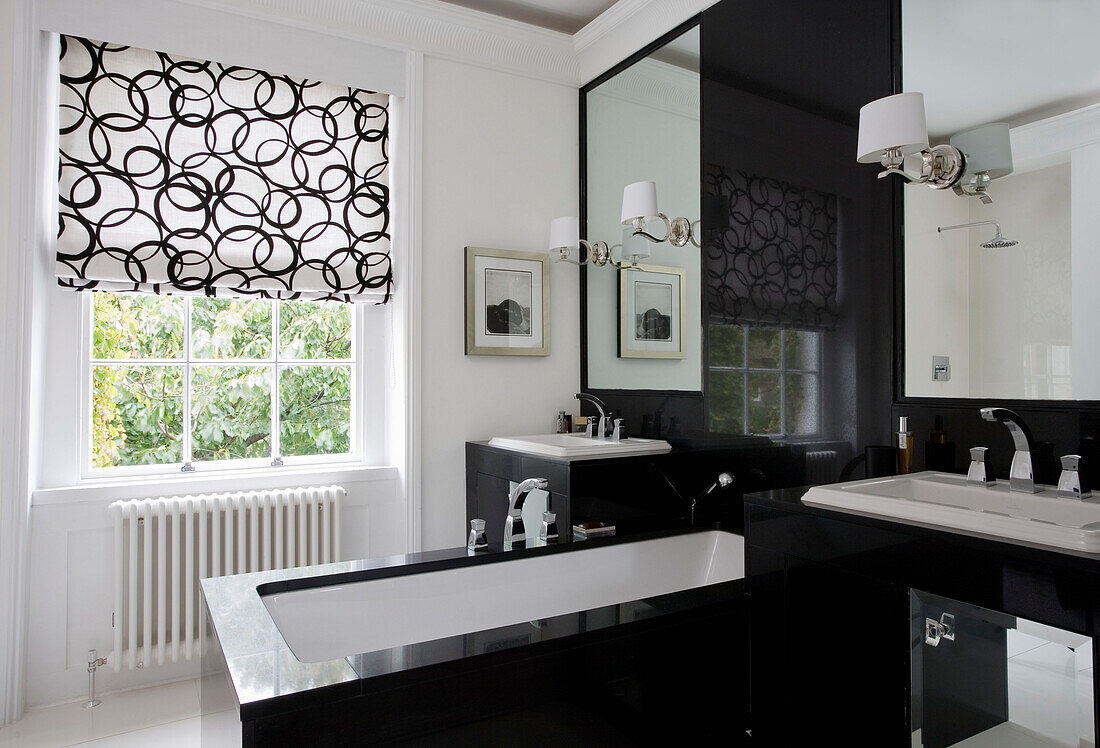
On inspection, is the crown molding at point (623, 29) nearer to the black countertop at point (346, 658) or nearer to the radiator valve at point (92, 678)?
the black countertop at point (346, 658)

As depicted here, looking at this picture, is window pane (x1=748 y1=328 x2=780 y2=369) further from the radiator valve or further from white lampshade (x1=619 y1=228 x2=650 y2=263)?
the radiator valve

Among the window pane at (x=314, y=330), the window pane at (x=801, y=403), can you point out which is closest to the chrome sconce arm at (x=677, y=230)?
the window pane at (x=801, y=403)

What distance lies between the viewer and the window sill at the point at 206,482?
8.57 feet

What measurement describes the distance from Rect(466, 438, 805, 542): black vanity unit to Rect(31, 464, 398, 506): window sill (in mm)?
682

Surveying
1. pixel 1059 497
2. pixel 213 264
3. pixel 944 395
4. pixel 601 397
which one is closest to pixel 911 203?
pixel 944 395

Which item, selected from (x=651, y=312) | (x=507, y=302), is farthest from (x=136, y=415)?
(x=651, y=312)

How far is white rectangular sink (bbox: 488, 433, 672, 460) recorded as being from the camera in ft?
8.64

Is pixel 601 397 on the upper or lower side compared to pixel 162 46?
lower

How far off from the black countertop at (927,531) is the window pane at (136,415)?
7.65ft

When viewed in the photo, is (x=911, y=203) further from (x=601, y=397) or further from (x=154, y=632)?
(x=154, y=632)

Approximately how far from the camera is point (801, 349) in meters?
2.36

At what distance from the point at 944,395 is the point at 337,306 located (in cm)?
245

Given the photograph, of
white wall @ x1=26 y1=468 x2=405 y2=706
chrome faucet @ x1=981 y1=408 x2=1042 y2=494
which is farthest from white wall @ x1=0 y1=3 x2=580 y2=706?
chrome faucet @ x1=981 y1=408 x2=1042 y2=494

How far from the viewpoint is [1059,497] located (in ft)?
5.10
